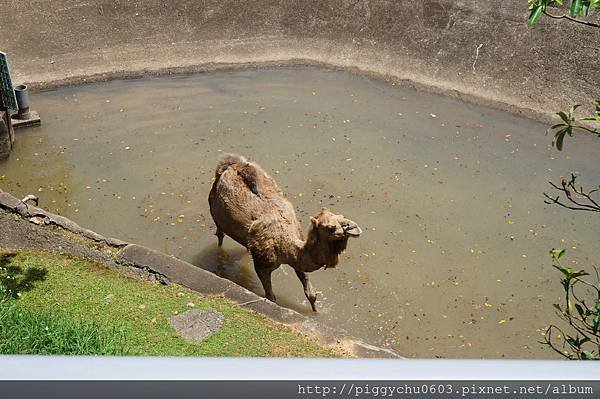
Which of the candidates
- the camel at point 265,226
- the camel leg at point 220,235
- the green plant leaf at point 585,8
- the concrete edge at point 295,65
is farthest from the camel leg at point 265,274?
the concrete edge at point 295,65

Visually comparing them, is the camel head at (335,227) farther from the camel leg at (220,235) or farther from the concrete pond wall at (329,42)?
the concrete pond wall at (329,42)

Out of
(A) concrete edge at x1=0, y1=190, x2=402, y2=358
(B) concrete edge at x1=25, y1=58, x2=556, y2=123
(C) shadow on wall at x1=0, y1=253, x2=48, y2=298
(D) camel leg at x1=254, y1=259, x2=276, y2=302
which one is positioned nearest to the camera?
(A) concrete edge at x1=0, y1=190, x2=402, y2=358

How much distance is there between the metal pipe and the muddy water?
33 centimetres

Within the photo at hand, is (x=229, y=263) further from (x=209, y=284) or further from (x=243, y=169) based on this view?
(x=209, y=284)

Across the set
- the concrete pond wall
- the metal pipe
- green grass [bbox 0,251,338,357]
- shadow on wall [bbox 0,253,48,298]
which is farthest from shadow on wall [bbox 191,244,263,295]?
the concrete pond wall

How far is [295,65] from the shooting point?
13922mm

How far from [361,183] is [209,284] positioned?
12.0 feet

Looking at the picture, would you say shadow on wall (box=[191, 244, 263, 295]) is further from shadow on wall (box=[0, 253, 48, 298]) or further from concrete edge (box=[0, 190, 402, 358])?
shadow on wall (box=[0, 253, 48, 298])

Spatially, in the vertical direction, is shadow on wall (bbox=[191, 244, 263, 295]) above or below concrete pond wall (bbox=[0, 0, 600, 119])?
below

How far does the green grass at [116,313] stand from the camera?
5844 millimetres

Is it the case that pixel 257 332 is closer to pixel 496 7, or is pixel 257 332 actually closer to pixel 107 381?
pixel 107 381

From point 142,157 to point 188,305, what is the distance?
4.50m

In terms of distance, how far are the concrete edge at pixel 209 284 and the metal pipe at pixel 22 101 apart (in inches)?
133

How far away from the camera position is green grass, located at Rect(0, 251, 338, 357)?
19.2 feet
